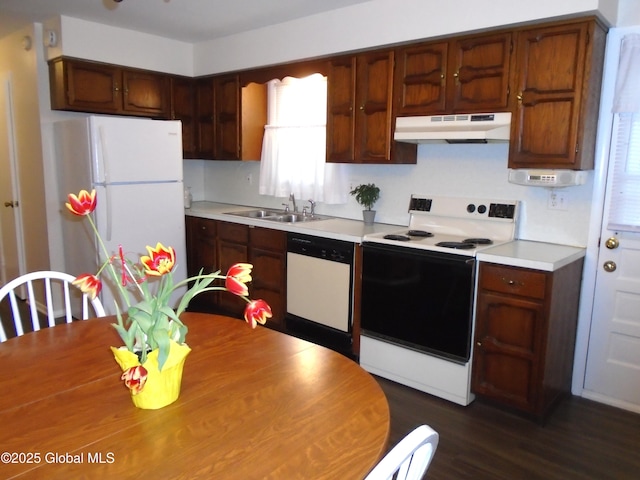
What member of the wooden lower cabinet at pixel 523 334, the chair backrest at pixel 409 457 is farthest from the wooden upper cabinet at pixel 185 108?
the chair backrest at pixel 409 457

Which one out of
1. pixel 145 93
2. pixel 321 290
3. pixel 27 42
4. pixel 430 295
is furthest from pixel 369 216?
pixel 27 42

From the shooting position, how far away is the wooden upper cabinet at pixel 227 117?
14.0ft

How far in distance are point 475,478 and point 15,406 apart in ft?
5.96

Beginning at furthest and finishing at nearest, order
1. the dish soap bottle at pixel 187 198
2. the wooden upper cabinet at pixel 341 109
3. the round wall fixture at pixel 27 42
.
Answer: the dish soap bottle at pixel 187 198 < the round wall fixture at pixel 27 42 < the wooden upper cabinet at pixel 341 109

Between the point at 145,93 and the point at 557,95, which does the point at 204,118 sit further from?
the point at 557,95

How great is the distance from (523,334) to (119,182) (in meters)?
2.97

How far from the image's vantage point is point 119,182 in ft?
12.1

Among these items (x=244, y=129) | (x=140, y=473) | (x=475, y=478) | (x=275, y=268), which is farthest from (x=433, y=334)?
(x=244, y=129)

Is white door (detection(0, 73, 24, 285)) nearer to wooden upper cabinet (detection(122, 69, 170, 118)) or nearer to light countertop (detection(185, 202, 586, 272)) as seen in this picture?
wooden upper cabinet (detection(122, 69, 170, 118))

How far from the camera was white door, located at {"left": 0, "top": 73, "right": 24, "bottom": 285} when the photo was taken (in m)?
4.35

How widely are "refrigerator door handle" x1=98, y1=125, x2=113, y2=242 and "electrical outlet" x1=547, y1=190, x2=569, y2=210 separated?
9.95 ft

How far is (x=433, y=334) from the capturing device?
9.19 ft

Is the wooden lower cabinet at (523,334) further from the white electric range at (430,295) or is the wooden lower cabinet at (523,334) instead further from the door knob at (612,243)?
the door knob at (612,243)

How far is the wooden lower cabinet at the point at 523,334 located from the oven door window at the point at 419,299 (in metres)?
0.10
